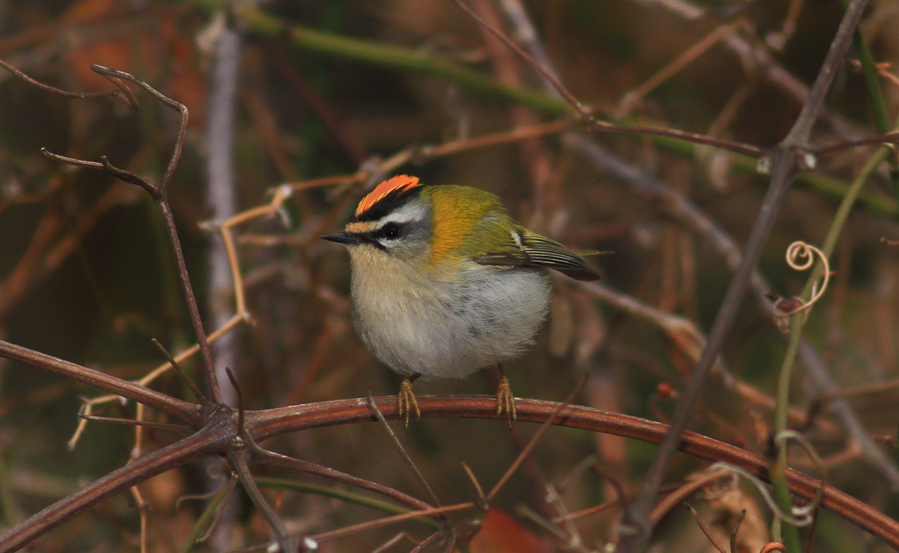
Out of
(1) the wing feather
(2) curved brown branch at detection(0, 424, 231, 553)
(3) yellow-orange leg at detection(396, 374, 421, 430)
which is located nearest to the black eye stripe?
(1) the wing feather

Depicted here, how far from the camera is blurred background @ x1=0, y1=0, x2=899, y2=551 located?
112 inches

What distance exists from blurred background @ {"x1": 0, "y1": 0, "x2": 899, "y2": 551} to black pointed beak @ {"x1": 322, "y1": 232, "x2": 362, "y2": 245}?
30 cm

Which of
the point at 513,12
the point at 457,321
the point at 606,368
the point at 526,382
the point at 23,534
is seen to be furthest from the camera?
the point at 526,382

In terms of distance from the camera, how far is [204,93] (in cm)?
368

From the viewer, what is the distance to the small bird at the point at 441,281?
207 cm

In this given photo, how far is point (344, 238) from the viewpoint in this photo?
2277 mm

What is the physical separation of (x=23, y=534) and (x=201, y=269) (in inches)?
96.2

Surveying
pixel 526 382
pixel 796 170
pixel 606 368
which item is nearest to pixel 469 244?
pixel 796 170

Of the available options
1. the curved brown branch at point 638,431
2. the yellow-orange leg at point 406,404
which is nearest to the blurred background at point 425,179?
the yellow-orange leg at point 406,404

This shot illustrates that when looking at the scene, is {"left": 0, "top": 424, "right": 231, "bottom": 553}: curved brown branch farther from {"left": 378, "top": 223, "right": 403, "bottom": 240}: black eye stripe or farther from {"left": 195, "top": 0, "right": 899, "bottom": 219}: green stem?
{"left": 195, "top": 0, "right": 899, "bottom": 219}: green stem

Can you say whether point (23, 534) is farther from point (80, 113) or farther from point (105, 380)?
Answer: point (80, 113)

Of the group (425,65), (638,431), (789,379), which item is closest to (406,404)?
(638,431)

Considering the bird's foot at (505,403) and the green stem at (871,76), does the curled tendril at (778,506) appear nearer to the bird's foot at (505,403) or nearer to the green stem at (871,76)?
the bird's foot at (505,403)

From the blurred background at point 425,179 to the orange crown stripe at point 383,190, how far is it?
24 cm
